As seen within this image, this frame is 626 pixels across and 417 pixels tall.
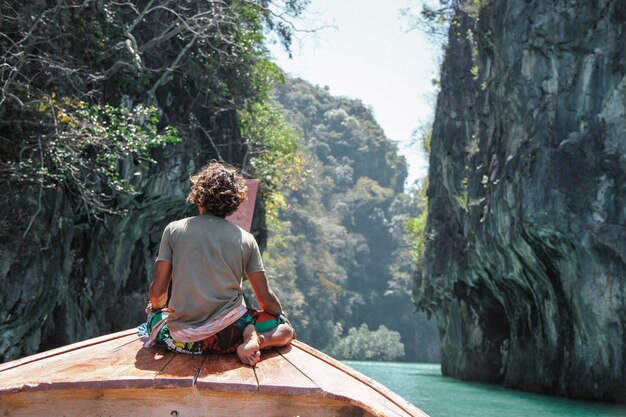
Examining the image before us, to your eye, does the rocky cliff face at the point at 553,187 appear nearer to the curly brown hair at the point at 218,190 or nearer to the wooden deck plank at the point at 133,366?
the curly brown hair at the point at 218,190

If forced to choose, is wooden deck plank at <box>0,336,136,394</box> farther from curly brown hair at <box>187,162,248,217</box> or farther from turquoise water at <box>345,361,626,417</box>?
turquoise water at <box>345,361,626,417</box>

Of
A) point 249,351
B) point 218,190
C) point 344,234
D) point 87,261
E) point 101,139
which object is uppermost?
point 344,234

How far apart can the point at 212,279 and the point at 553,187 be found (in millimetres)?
11560

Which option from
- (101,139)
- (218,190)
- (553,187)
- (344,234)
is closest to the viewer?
(218,190)

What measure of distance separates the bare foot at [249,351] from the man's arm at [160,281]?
48 cm

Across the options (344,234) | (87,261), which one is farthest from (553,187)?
(344,234)

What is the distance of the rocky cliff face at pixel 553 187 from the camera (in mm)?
13062

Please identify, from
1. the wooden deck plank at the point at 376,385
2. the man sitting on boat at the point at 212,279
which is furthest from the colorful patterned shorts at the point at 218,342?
the wooden deck plank at the point at 376,385

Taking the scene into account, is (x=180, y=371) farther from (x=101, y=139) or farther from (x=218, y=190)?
(x=101, y=139)

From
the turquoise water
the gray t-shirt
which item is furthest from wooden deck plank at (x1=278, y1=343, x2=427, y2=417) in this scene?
the turquoise water

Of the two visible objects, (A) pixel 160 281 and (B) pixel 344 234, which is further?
(B) pixel 344 234

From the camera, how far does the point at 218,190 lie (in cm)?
342

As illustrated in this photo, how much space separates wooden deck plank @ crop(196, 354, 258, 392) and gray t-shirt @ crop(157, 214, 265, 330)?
196 millimetres

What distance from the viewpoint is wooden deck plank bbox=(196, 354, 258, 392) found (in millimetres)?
2773
